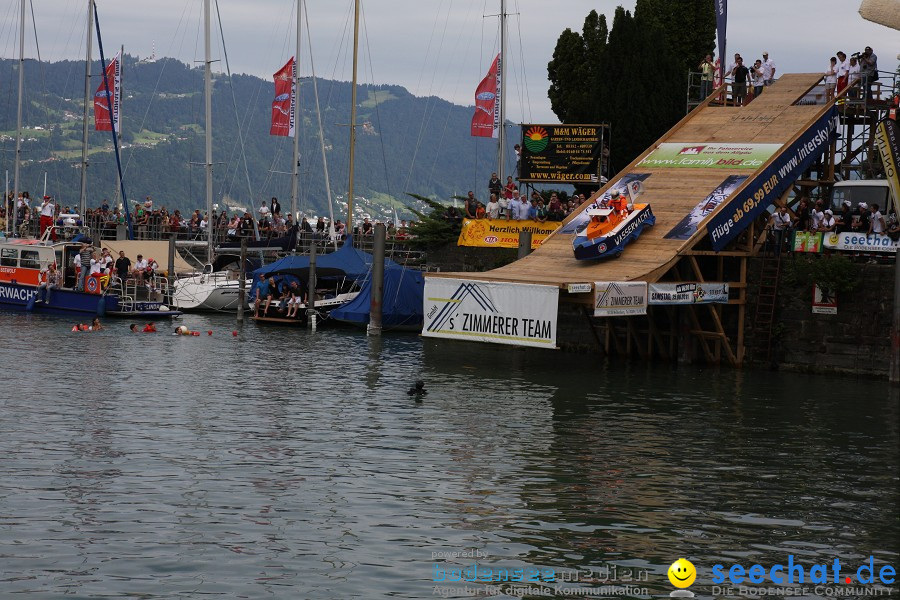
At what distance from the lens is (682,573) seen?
14672mm

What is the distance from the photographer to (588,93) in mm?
58594

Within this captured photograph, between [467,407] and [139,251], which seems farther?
[139,251]

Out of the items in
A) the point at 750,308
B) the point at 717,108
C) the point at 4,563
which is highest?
the point at 717,108

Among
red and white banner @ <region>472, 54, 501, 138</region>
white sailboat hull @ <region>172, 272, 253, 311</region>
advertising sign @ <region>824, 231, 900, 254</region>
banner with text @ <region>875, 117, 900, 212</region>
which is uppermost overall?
red and white banner @ <region>472, 54, 501, 138</region>

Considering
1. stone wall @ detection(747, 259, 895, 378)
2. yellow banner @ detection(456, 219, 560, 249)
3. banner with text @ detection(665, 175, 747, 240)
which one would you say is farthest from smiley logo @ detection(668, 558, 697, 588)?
yellow banner @ detection(456, 219, 560, 249)

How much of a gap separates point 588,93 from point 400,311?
59.2 feet

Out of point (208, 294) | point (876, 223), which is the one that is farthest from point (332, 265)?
point (876, 223)

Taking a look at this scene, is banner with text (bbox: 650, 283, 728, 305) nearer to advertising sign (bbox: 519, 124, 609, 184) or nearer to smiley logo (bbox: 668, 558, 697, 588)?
advertising sign (bbox: 519, 124, 609, 184)

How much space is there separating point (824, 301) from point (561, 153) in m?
15.4

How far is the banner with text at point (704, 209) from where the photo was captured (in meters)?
37.2

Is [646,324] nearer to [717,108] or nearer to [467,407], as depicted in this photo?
[717,108]

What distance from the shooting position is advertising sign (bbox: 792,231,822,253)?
37.5 meters

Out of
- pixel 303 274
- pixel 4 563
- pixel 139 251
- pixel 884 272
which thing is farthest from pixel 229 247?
pixel 4 563

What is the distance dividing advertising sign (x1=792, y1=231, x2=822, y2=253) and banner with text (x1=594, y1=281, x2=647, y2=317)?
5.99 m
